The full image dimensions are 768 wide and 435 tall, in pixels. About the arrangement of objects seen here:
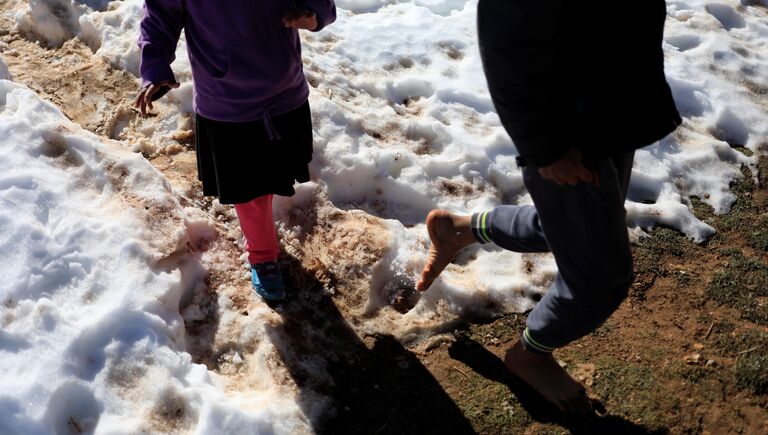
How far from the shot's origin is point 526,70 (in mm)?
2047

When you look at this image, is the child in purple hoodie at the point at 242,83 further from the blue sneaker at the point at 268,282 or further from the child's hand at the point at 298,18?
the blue sneaker at the point at 268,282

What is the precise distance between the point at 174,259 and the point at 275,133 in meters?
0.83

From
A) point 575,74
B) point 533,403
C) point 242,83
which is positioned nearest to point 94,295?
point 242,83

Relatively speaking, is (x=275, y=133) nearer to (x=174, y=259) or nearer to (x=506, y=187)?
(x=174, y=259)

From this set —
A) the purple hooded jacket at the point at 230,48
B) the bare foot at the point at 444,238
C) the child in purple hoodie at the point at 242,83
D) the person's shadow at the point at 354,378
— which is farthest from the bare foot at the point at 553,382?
the purple hooded jacket at the point at 230,48

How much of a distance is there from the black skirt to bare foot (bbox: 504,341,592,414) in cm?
119

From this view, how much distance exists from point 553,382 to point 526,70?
1.34 m

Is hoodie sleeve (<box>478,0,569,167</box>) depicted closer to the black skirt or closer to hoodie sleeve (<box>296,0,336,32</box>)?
hoodie sleeve (<box>296,0,336,32</box>)

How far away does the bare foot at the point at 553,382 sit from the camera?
111 inches

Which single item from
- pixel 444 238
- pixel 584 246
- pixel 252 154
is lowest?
pixel 444 238

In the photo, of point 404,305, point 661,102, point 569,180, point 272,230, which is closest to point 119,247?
point 272,230

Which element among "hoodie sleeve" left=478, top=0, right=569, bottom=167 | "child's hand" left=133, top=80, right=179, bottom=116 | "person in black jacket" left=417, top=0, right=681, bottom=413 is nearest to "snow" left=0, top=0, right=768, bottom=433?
"child's hand" left=133, top=80, right=179, bottom=116

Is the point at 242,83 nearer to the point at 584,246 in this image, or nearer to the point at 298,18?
the point at 298,18

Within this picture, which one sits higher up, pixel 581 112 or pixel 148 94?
pixel 581 112
